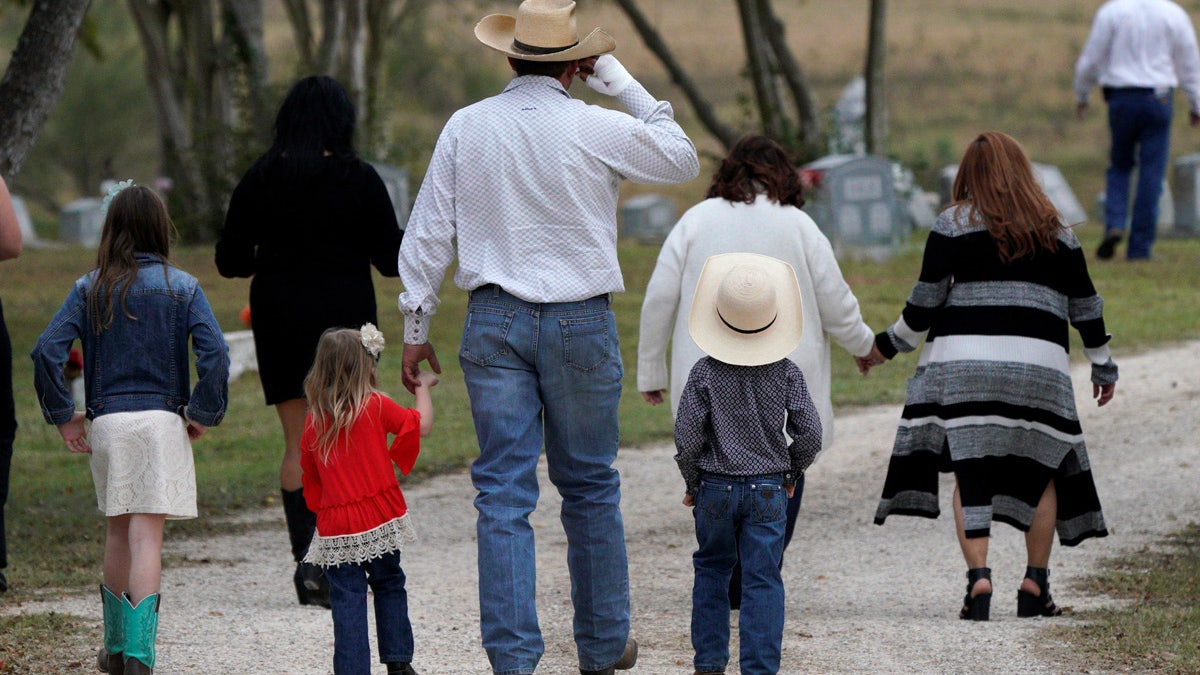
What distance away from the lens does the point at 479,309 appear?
4.52m

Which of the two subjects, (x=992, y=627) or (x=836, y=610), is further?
(x=836, y=610)

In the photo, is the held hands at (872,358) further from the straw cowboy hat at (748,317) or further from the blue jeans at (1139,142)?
the blue jeans at (1139,142)

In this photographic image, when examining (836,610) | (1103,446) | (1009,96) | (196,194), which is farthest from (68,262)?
(1009,96)

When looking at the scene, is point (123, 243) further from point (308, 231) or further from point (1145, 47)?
point (1145, 47)

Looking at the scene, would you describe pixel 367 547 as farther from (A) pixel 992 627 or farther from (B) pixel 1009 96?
(B) pixel 1009 96

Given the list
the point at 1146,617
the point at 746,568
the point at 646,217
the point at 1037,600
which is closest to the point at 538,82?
the point at 746,568

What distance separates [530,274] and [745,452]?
2.61ft

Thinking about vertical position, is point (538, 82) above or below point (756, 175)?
above

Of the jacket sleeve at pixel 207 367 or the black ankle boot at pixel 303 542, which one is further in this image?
the black ankle boot at pixel 303 542

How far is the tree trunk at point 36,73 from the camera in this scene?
24.5 ft

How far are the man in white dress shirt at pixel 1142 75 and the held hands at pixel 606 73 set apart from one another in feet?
31.4

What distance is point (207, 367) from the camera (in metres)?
4.87

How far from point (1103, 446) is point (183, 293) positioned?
584 centimetres

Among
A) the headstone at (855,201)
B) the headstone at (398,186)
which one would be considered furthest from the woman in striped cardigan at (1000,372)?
the headstone at (398,186)
